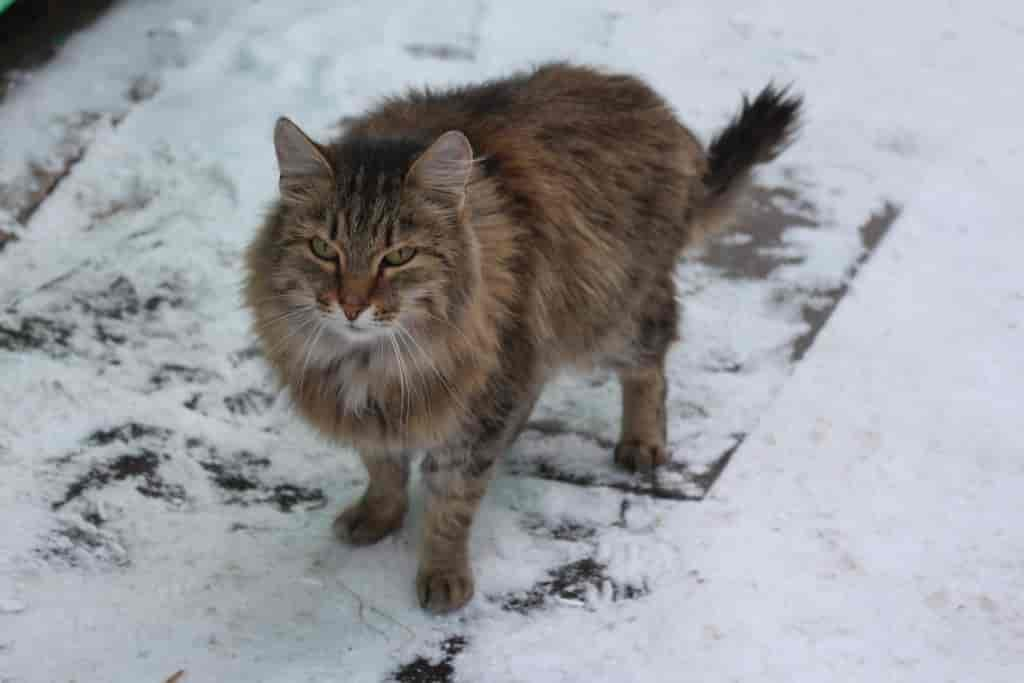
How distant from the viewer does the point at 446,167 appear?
104 inches

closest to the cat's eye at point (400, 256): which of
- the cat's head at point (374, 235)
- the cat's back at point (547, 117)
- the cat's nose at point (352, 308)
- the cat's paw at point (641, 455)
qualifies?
the cat's head at point (374, 235)

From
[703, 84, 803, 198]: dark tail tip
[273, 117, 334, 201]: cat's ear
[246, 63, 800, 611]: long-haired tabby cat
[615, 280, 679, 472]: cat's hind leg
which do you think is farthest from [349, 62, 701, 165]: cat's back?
[615, 280, 679, 472]: cat's hind leg

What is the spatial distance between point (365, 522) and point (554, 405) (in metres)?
0.75

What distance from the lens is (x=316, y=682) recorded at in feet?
9.34

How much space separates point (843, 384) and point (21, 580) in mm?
2177

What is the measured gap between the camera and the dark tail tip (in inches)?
141

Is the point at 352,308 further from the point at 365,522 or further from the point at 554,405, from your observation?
the point at 554,405

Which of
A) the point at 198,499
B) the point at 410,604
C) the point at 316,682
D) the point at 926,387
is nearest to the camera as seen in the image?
the point at 316,682

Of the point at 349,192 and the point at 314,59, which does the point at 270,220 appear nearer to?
the point at 349,192

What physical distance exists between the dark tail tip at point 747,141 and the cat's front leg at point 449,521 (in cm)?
107

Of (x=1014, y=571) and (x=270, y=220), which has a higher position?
(x=270, y=220)

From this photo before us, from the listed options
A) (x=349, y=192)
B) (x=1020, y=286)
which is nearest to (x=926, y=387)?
(x=1020, y=286)

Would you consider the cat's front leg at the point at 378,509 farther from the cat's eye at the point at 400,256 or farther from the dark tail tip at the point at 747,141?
the dark tail tip at the point at 747,141

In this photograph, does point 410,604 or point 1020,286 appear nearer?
point 410,604
